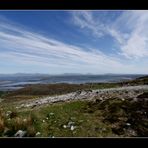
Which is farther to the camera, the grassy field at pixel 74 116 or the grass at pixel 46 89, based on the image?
the grass at pixel 46 89

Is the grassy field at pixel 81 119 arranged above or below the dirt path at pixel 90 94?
below

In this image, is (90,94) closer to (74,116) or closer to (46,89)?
(74,116)

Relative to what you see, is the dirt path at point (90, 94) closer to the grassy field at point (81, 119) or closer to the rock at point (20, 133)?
the grassy field at point (81, 119)

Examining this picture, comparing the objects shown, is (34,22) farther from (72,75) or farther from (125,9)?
(125,9)

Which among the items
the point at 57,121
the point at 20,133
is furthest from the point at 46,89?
the point at 20,133

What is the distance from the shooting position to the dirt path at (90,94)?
256 centimetres

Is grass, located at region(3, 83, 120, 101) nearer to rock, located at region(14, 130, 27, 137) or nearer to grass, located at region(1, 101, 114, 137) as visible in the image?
grass, located at region(1, 101, 114, 137)

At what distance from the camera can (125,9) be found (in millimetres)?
2336

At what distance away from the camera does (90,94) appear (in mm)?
2641

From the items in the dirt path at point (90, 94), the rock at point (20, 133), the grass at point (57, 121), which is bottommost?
the rock at point (20, 133)

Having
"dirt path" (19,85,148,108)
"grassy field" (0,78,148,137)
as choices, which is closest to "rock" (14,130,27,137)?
"grassy field" (0,78,148,137)

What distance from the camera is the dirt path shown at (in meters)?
2.56

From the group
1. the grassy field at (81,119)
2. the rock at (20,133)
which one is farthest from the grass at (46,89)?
the rock at (20,133)
